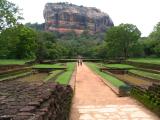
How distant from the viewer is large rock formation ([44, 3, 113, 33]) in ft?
478

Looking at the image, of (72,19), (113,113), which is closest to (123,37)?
(113,113)

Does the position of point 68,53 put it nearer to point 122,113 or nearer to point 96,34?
point 96,34

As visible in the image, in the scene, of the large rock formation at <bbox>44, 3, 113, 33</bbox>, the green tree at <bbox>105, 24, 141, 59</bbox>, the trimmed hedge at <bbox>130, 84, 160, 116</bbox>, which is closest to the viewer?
the trimmed hedge at <bbox>130, 84, 160, 116</bbox>

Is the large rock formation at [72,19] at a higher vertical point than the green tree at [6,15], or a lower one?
higher

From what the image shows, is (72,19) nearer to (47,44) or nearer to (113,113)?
(47,44)

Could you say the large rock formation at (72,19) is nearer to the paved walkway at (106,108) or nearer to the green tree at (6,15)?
the green tree at (6,15)

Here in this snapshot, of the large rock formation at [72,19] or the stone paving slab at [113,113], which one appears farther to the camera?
the large rock formation at [72,19]

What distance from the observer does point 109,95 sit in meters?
14.7

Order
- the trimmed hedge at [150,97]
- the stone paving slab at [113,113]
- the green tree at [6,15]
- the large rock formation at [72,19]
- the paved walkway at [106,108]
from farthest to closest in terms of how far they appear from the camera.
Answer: the large rock formation at [72,19] < the green tree at [6,15] < the trimmed hedge at [150,97] < the paved walkway at [106,108] < the stone paving slab at [113,113]

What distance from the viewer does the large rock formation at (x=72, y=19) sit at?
14575 cm

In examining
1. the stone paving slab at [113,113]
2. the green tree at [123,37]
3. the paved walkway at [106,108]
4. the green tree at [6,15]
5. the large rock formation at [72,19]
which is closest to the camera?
the stone paving slab at [113,113]

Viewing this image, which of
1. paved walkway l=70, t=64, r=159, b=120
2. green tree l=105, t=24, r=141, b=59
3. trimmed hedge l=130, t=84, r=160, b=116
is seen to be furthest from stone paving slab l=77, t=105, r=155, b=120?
green tree l=105, t=24, r=141, b=59

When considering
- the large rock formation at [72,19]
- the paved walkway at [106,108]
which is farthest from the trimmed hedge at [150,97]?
the large rock formation at [72,19]

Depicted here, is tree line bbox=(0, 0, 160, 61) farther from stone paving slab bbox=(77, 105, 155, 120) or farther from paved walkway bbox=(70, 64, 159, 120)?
stone paving slab bbox=(77, 105, 155, 120)
